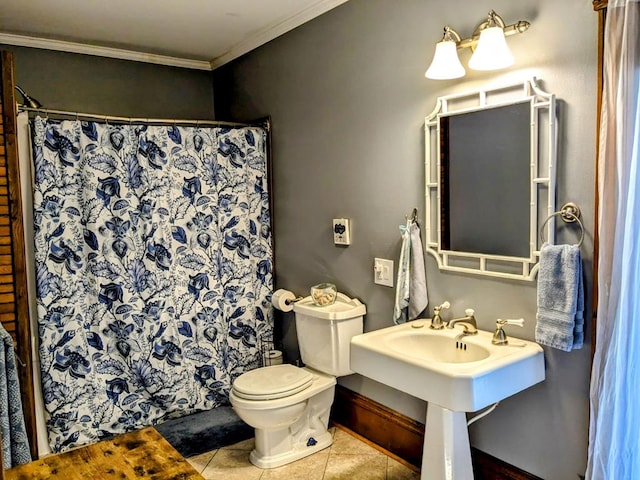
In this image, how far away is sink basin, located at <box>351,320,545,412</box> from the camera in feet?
5.80

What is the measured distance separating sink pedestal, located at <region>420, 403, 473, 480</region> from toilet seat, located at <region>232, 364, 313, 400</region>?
770 millimetres

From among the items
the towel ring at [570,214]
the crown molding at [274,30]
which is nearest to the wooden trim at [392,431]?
the towel ring at [570,214]

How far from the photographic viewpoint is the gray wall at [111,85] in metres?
3.40

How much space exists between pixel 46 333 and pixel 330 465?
1615mm

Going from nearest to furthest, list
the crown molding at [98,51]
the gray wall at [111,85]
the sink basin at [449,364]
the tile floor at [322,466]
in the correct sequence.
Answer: the sink basin at [449,364]
the tile floor at [322,466]
the crown molding at [98,51]
the gray wall at [111,85]

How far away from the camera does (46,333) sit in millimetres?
2734

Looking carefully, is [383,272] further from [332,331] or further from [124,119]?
[124,119]

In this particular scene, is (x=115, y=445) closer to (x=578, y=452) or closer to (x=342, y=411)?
(x=342, y=411)

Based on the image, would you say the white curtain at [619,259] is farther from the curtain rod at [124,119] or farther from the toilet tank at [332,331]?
the curtain rod at [124,119]

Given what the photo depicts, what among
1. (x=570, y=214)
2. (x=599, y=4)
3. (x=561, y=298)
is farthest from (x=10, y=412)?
(x=599, y=4)

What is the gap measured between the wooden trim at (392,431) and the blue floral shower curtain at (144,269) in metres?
0.75

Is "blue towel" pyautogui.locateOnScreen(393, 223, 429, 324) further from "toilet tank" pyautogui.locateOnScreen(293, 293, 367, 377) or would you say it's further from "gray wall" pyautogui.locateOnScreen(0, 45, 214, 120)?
"gray wall" pyautogui.locateOnScreen(0, 45, 214, 120)

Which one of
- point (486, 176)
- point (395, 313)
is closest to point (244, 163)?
point (395, 313)

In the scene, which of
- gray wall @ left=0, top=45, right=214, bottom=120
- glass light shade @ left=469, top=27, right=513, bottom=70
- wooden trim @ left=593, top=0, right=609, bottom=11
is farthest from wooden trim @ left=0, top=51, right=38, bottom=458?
wooden trim @ left=593, top=0, right=609, bottom=11
